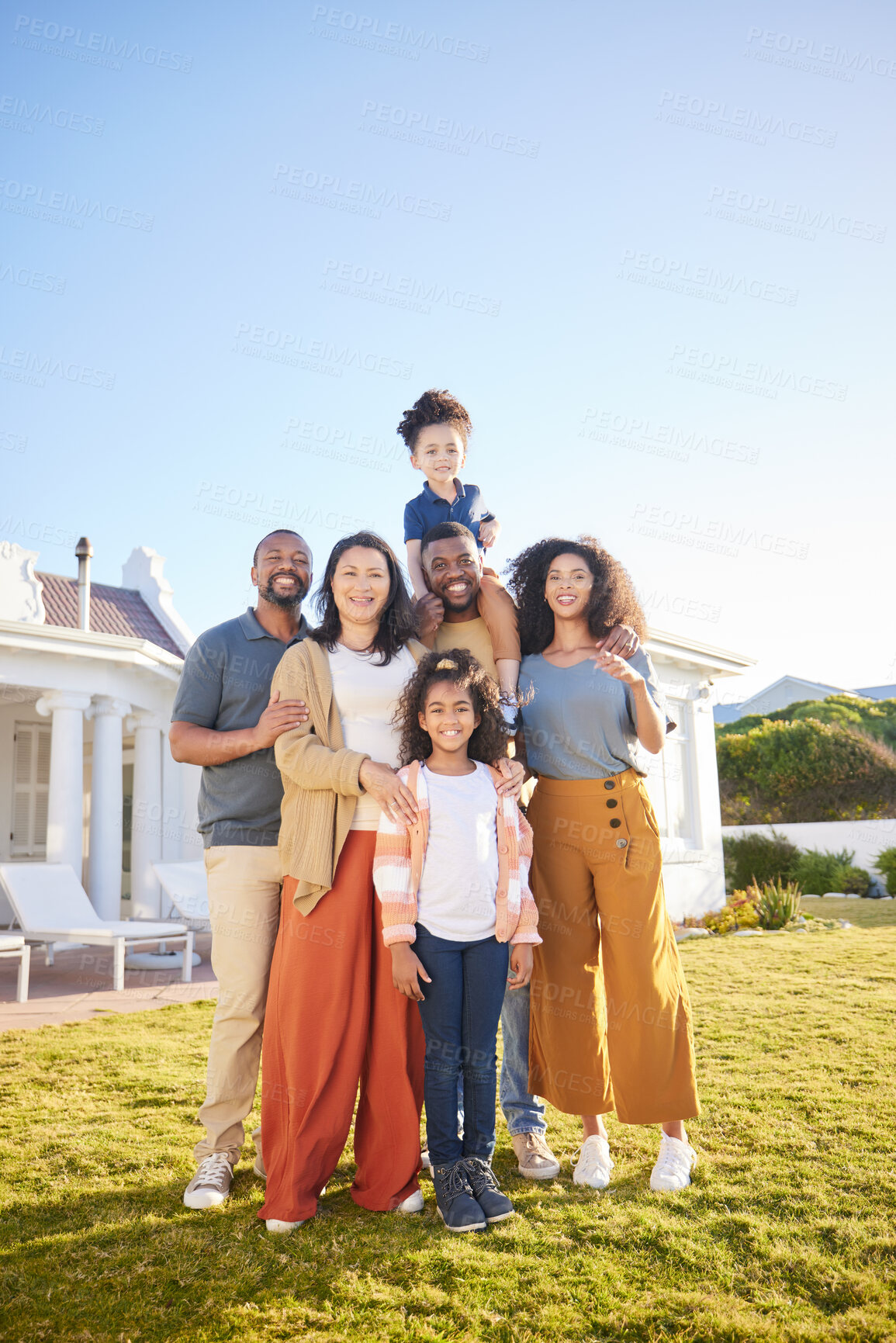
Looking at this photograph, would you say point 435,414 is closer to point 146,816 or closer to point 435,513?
point 435,513

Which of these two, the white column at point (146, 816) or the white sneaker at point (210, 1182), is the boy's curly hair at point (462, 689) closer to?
the white sneaker at point (210, 1182)

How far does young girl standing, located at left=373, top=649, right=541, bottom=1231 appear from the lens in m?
2.81

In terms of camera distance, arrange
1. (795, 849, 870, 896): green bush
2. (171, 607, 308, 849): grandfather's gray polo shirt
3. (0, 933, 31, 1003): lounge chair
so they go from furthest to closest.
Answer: (795, 849, 870, 896): green bush, (0, 933, 31, 1003): lounge chair, (171, 607, 308, 849): grandfather's gray polo shirt

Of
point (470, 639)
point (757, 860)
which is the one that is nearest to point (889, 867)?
point (757, 860)

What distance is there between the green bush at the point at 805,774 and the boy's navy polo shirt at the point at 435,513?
1857cm

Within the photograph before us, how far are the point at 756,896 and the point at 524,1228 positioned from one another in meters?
10.7

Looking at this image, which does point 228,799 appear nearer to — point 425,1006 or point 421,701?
point 421,701

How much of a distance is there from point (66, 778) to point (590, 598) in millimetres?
7799

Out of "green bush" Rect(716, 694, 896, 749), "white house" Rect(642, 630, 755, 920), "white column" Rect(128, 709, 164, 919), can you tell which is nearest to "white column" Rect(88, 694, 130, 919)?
"white column" Rect(128, 709, 164, 919)

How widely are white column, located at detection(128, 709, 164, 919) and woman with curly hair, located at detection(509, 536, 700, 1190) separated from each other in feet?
26.5

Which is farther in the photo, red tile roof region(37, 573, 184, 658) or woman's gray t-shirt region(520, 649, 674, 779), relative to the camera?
red tile roof region(37, 573, 184, 658)

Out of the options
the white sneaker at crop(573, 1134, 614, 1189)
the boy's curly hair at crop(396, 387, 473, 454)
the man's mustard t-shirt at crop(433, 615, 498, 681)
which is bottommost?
the white sneaker at crop(573, 1134, 614, 1189)

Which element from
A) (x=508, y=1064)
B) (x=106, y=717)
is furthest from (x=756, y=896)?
(x=508, y=1064)

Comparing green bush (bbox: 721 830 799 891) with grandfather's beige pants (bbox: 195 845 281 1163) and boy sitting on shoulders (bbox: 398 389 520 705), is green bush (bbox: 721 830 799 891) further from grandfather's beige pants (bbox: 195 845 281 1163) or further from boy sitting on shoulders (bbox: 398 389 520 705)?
grandfather's beige pants (bbox: 195 845 281 1163)
